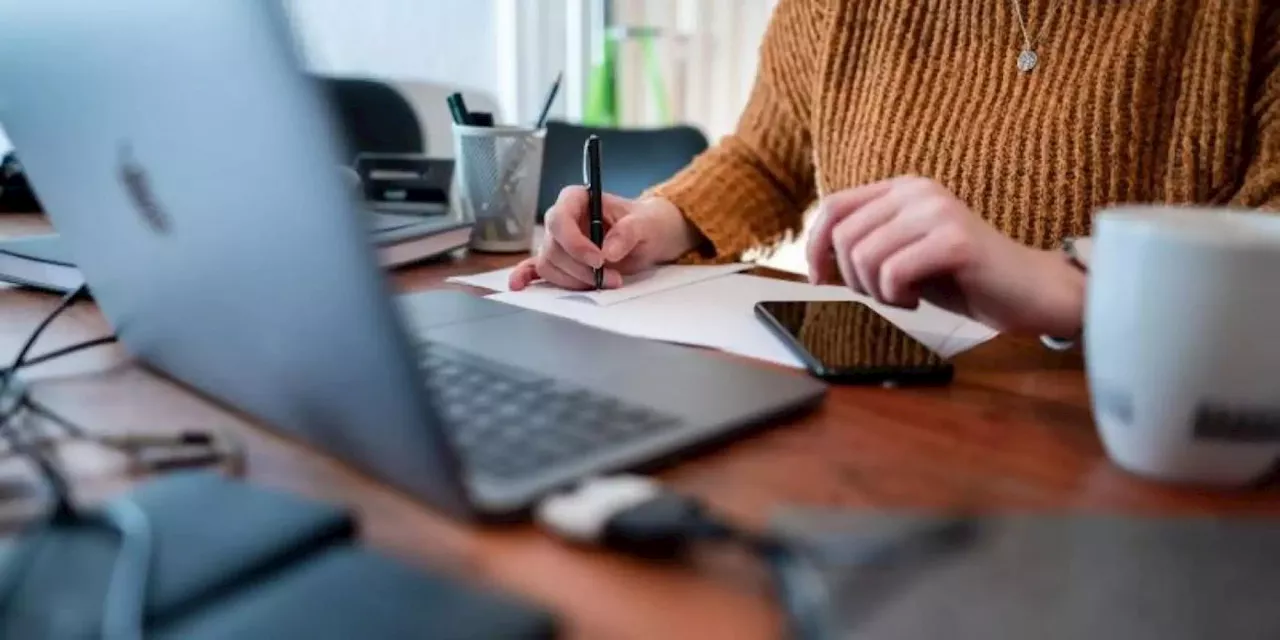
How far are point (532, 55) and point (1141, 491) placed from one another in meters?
1.92

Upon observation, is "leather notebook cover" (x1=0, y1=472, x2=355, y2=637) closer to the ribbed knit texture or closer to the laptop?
the laptop

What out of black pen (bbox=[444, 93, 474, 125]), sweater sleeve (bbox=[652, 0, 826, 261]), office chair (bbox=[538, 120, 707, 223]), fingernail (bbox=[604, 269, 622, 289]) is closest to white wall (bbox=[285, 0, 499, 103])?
office chair (bbox=[538, 120, 707, 223])

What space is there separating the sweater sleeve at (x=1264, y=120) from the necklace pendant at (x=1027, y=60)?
185 mm

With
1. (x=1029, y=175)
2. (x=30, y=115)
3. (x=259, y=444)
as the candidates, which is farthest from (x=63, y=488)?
(x=1029, y=175)

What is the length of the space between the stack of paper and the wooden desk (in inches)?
2.6

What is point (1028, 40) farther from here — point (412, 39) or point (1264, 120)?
point (412, 39)

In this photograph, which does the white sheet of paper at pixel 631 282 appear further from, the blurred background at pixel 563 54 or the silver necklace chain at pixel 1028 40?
the blurred background at pixel 563 54

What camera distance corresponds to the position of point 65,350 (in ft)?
2.05

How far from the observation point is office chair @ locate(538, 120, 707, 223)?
167 centimetres

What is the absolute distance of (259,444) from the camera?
46 cm

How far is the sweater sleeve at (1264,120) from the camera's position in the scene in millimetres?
782

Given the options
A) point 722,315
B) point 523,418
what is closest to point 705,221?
point 722,315

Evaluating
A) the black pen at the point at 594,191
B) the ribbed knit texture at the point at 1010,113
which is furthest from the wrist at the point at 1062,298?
the black pen at the point at 594,191

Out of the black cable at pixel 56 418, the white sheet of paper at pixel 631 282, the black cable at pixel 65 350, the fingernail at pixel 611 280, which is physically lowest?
the white sheet of paper at pixel 631 282
